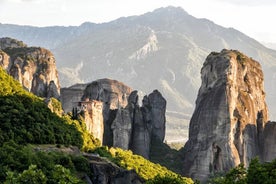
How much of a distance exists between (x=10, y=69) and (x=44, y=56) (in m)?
15.3

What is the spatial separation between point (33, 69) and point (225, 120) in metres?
37.8

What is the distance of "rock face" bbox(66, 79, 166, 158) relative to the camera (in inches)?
3258

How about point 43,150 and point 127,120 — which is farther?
point 127,120

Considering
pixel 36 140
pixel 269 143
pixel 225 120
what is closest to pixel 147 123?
pixel 225 120

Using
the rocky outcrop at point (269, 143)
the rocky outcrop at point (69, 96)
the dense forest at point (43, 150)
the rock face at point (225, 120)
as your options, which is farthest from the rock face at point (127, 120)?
the rocky outcrop at point (269, 143)

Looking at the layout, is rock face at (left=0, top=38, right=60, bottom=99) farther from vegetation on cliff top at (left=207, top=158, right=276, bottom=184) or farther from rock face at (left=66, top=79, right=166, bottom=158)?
vegetation on cliff top at (left=207, top=158, right=276, bottom=184)

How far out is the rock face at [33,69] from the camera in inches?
3784

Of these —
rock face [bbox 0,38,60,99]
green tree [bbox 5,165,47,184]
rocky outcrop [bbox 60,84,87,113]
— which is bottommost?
green tree [bbox 5,165,47,184]

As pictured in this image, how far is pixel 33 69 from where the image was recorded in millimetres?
103625

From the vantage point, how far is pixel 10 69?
9531 cm

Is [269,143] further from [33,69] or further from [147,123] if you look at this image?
[33,69]

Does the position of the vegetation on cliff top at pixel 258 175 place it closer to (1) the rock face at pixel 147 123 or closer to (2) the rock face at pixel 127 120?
(2) the rock face at pixel 127 120

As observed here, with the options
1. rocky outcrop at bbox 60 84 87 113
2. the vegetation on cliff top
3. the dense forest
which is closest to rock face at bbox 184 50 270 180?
the dense forest

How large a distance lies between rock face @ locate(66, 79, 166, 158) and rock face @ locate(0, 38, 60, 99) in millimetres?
4513
